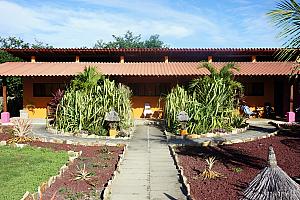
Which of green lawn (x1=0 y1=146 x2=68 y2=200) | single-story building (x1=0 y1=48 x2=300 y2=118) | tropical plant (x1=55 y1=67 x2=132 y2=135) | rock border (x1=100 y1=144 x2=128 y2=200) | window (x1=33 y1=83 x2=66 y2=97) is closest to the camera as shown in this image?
rock border (x1=100 y1=144 x2=128 y2=200)

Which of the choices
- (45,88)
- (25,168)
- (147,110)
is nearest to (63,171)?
(25,168)

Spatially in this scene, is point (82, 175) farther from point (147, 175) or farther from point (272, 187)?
point (272, 187)

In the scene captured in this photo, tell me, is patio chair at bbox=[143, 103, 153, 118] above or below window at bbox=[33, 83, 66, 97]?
below

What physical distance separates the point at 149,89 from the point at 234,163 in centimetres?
1113

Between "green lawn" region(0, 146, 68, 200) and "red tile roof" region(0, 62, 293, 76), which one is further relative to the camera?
"red tile roof" region(0, 62, 293, 76)

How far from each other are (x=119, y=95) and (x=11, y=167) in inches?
247

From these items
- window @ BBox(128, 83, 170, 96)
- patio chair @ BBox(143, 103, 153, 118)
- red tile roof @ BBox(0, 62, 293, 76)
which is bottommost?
patio chair @ BBox(143, 103, 153, 118)

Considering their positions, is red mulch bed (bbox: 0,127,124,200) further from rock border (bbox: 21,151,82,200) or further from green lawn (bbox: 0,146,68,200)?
green lawn (bbox: 0,146,68,200)

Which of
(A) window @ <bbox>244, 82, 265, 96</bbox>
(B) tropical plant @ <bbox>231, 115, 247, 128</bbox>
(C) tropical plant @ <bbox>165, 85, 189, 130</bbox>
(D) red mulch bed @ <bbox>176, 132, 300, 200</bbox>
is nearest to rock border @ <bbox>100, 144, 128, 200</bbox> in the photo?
(D) red mulch bed @ <bbox>176, 132, 300, 200</bbox>

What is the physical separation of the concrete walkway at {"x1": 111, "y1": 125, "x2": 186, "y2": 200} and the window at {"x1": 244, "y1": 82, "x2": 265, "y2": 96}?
9.22 m

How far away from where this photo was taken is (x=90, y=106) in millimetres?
13961

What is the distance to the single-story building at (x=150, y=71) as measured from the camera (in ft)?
62.4

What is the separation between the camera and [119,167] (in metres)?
9.02

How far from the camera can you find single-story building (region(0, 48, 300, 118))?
62.4ft
